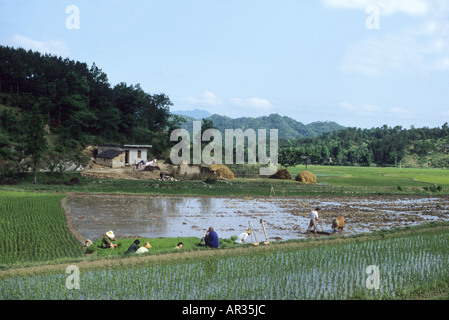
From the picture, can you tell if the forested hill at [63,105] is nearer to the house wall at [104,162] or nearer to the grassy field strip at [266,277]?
the house wall at [104,162]

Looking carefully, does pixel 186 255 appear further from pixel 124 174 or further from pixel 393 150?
pixel 393 150

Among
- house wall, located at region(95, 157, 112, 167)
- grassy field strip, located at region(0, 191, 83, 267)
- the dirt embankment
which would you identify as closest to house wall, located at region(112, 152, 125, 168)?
house wall, located at region(95, 157, 112, 167)

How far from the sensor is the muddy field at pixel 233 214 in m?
19.2

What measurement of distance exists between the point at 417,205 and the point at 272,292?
2372 cm

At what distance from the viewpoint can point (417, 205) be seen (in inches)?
1208

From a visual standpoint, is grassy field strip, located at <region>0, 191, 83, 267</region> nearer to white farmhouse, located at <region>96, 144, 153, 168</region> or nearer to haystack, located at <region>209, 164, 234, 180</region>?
haystack, located at <region>209, 164, 234, 180</region>

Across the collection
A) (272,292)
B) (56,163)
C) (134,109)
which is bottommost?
(272,292)

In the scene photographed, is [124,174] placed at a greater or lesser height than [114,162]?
lesser

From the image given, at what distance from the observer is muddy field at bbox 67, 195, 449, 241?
19.2m

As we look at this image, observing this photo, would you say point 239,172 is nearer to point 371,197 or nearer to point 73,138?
point 371,197

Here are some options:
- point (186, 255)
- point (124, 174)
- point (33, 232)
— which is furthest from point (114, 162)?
point (186, 255)

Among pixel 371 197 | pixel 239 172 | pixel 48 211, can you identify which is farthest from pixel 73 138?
pixel 371 197

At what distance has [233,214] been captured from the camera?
24203mm

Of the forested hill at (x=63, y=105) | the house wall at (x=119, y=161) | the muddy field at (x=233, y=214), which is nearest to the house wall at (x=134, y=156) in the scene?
the house wall at (x=119, y=161)
